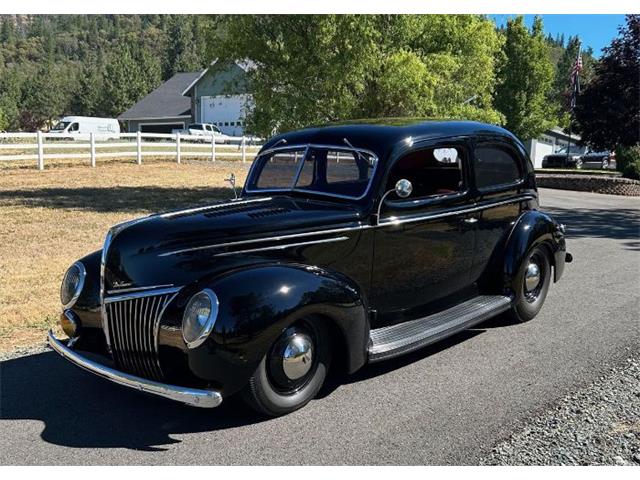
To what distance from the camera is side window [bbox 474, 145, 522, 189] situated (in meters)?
5.67

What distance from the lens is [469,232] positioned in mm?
5414

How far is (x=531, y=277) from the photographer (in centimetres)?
603

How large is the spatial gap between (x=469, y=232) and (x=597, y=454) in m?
2.34

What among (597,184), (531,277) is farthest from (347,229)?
(597,184)

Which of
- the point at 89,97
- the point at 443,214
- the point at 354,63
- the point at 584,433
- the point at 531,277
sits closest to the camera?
the point at 584,433

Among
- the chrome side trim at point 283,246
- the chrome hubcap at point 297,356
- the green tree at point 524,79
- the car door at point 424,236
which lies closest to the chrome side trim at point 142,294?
the chrome side trim at point 283,246

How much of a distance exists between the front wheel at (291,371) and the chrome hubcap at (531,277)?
2.68 metres

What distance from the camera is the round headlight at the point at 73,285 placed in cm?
435

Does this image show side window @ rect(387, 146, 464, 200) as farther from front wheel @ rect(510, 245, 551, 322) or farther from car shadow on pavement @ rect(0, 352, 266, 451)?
car shadow on pavement @ rect(0, 352, 266, 451)

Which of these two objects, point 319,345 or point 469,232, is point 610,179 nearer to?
point 469,232

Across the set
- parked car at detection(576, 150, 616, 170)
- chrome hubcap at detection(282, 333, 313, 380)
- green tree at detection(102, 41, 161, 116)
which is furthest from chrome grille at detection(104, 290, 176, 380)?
green tree at detection(102, 41, 161, 116)

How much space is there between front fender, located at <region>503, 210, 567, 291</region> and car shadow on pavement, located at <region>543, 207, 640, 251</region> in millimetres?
4510

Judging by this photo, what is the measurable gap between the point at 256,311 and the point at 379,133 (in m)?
2.08

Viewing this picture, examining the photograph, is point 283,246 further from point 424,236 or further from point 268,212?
point 424,236
